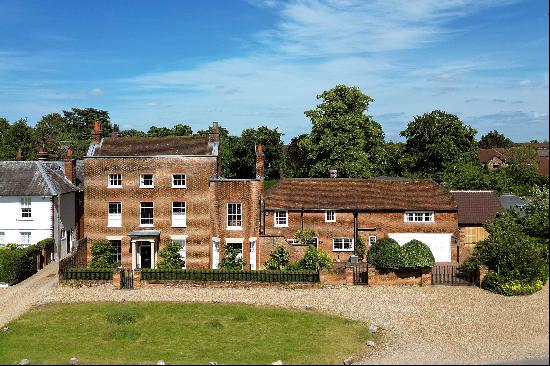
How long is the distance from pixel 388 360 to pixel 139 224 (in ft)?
77.8

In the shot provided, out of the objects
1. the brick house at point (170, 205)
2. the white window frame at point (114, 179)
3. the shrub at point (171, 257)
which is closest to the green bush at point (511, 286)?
the brick house at point (170, 205)

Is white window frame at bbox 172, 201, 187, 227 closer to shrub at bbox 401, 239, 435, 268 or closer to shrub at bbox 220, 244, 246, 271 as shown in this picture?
shrub at bbox 220, 244, 246, 271

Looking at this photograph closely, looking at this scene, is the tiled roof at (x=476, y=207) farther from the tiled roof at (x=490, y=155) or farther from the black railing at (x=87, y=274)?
the tiled roof at (x=490, y=155)

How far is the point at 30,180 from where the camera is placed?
44.2 m

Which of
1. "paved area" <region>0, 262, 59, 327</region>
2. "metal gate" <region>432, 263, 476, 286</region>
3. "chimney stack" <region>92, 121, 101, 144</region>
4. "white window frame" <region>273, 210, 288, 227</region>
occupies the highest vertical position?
"chimney stack" <region>92, 121, 101, 144</region>

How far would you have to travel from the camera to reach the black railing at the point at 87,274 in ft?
116

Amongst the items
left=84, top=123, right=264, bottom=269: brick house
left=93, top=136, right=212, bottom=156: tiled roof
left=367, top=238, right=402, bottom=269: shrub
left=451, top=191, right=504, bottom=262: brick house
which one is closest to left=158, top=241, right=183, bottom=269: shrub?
left=84, top=123, right=264, bottom=269: brick house

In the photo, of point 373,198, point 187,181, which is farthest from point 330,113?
point 187,181

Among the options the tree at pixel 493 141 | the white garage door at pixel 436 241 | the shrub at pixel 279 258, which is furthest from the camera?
the tree at pixel 493 141

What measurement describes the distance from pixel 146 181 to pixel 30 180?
35.7 ft

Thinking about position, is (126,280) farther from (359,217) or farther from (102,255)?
(359,217)

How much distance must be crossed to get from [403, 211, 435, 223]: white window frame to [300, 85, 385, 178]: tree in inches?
753

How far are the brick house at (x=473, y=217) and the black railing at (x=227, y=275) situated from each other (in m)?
15.6

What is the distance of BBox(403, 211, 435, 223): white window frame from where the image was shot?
43128 mm
